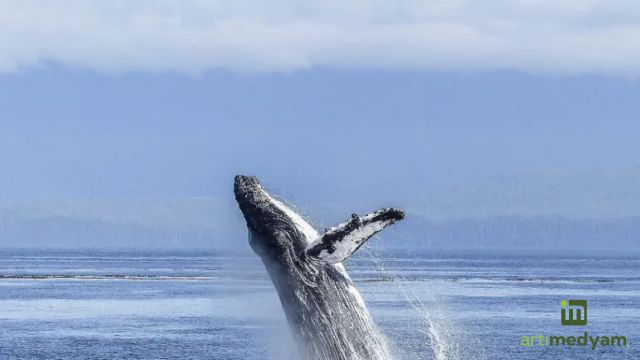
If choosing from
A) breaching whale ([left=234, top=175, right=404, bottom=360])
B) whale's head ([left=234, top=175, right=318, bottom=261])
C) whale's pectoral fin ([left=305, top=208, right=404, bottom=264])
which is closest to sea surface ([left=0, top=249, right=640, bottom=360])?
whale's pectoral fin ([left=305, top=208, right=404, bottom=264])

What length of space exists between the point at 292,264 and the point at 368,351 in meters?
1.36

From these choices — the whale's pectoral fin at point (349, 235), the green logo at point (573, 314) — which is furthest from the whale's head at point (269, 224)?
the green logo at point (573, 314)

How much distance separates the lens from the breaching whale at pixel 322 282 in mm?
13461

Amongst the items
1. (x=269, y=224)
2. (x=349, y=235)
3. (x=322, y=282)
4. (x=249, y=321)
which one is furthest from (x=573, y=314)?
(x=349, y=235)

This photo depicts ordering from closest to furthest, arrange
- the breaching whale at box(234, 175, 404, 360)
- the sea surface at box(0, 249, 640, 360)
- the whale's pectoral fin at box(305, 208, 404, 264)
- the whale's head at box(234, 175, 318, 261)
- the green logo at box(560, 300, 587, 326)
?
the whale's pectoral fin at box(305, 208, 404, 264), the breaching whale at box(234, 175, 404, 360), the whale's head at box(234, 175, 318, 261), the sea surface at box(0, 249, 640, 360), the green logo at box(560, 300, 587, 326)

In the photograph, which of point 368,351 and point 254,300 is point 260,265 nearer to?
point 254,300

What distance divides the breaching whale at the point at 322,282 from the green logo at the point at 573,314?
48.8 metres

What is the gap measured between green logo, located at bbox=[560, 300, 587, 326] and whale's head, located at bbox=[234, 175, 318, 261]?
1913 inches

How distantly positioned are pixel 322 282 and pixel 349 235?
916mm

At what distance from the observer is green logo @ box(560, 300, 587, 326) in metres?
63.0

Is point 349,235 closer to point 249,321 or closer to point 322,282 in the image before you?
point 322,282

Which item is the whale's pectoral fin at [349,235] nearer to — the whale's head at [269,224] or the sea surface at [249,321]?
the sea surface at [249,321]

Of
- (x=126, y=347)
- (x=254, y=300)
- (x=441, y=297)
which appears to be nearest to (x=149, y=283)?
(x=441, y=297)

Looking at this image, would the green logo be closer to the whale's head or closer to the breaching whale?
the whale's head
